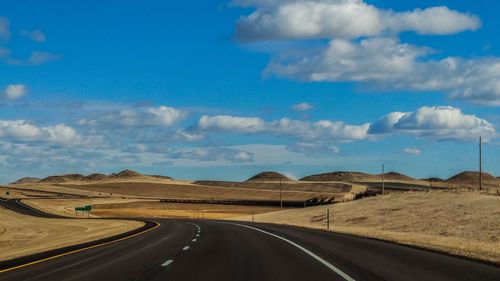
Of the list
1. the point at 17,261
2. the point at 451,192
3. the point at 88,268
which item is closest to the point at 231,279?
the point at 88,268

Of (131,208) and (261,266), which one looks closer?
(261,266)

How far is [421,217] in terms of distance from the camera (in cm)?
5769

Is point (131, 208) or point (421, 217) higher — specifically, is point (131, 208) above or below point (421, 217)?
below

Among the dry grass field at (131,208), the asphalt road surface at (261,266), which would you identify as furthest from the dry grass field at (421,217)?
the dry grass field at (131,208)

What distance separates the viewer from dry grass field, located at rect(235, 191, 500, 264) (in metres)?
39.1

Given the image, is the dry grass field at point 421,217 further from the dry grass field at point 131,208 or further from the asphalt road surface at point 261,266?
the dry grass field at point 131,208

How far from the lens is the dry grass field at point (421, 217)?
1540 inches

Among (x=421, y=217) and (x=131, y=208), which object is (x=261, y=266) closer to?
(x=421, y=217)

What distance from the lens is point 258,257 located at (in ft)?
67.6

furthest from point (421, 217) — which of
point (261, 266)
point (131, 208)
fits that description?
point (131, 208)

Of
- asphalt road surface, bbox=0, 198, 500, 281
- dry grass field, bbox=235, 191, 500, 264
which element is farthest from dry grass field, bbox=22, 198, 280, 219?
asphalt road surface, bbox=0, 198, 500, 281

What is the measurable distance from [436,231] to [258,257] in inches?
1095

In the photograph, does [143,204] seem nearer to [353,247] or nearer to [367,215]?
[367,215]

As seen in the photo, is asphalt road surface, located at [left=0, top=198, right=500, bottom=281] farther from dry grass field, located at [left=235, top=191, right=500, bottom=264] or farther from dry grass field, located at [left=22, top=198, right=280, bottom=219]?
→ dry grass field, located at [left=22, top=198, right=280, bottom=219]
